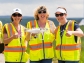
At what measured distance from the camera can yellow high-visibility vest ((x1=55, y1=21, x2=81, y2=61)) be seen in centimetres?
743

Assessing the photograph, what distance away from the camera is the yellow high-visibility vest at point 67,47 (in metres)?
7.43

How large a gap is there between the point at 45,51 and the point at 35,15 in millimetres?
817

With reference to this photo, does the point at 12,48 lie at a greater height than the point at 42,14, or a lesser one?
lesser

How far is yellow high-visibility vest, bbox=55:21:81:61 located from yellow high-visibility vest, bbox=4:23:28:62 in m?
0.79

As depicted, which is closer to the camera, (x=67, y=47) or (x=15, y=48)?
(x=67, y=47)

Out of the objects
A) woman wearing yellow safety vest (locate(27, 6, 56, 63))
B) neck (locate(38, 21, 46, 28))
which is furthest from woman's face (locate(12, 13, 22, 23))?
neck (locate(38, 21, 46, 28))

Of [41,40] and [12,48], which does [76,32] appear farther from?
[12,48]

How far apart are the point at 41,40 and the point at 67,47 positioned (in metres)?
0.58

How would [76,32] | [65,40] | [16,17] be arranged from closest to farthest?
[76,32] → [65,40] → [16,17]

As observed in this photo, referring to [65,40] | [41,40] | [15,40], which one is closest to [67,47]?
[65,40]

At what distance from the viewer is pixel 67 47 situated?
7.50 metres

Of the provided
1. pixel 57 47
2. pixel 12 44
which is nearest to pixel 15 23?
pixel 12 44

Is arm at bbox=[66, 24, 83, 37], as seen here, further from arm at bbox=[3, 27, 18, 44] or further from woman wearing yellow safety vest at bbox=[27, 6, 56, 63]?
arm at bbox=[3, 27, 18, 44]

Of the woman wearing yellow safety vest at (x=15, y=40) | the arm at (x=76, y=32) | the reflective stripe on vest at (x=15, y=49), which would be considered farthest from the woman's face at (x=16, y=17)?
the arm at (x=76, y=32)
